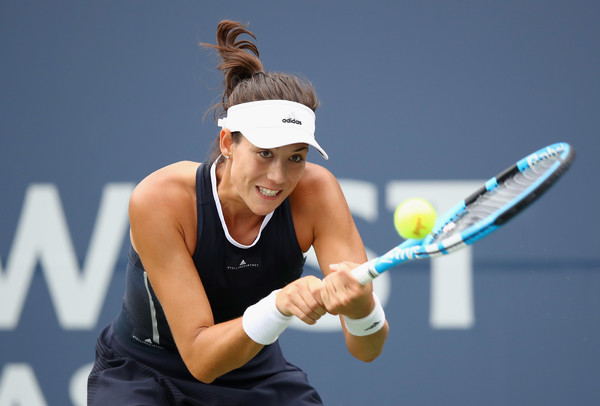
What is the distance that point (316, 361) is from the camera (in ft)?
11.4

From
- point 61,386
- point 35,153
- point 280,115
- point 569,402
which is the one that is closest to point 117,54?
point 35,153

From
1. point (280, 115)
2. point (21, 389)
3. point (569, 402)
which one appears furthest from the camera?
point (21, 389)

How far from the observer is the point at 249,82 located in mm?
2102

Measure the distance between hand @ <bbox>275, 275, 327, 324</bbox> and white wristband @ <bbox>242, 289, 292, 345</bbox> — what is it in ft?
0.12

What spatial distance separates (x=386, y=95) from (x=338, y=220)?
150 centimetres

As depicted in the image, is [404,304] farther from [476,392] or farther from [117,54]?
[117,54]

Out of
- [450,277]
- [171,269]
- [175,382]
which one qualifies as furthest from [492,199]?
[450,277]

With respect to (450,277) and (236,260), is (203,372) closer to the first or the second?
(236,260)

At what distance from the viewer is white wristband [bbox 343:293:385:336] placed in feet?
6.24

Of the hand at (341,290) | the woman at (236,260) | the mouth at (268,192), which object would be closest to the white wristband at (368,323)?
the woman at (236,260)

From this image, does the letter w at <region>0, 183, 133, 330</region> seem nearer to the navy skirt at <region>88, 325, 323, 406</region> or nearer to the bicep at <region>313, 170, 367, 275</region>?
the navy skirt at <region>88, 325, 323, 406</region>

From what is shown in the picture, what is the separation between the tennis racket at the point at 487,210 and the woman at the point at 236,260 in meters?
0.15

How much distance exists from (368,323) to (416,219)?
369 mm

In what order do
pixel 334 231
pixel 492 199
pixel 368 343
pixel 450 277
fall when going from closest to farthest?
1. pixel 492 199
2. pixel 368 343
3. pixel 334 231
4. pixel 450 277
